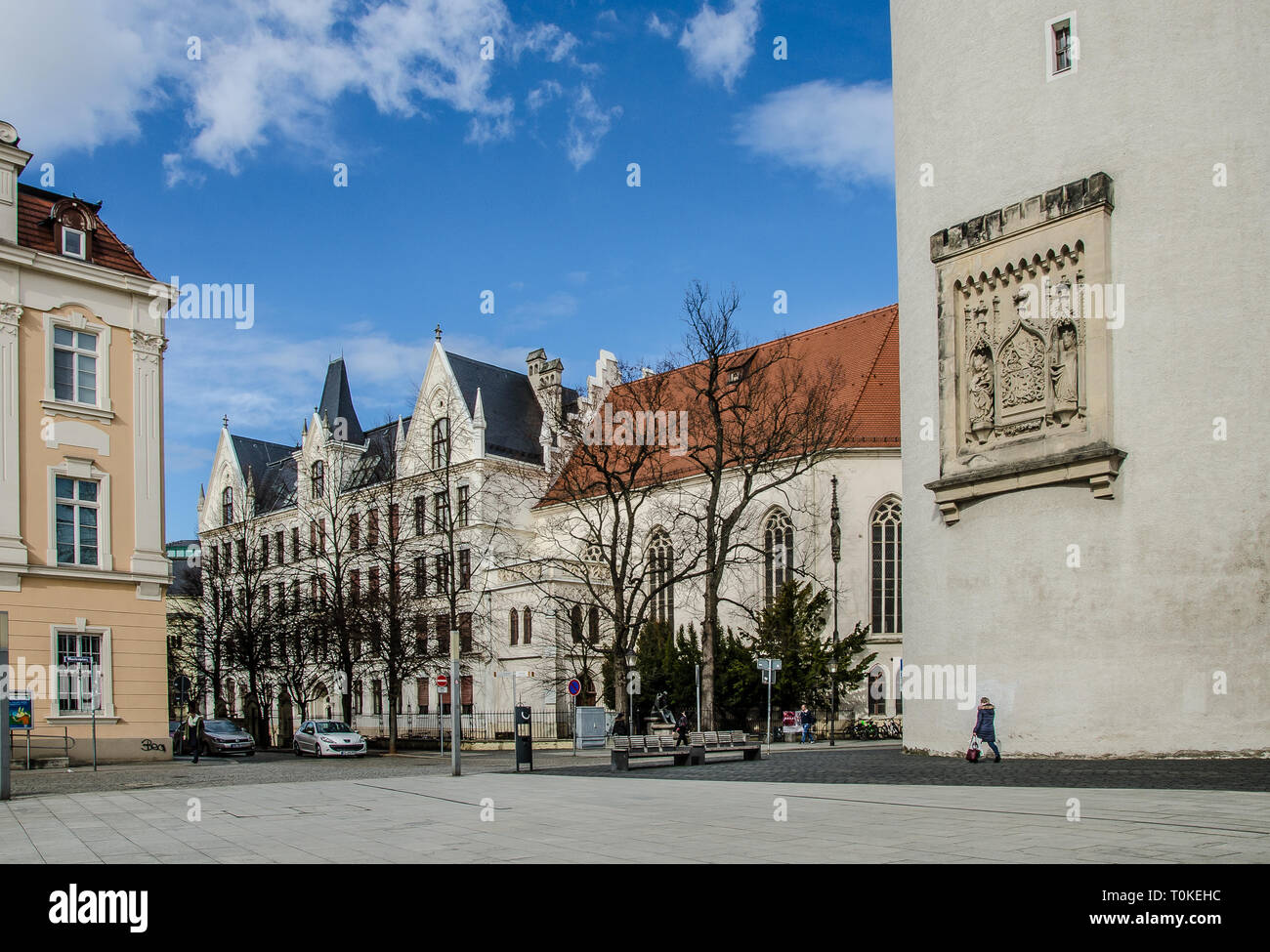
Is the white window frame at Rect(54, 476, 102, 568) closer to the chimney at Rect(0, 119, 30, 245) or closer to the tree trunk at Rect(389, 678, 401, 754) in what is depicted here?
the chimney at Rect(0, 119, 30, 245)

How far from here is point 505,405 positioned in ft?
212

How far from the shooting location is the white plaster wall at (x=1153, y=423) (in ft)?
70.6

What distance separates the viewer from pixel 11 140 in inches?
1156

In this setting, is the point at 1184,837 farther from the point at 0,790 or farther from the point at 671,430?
the point at 671,430

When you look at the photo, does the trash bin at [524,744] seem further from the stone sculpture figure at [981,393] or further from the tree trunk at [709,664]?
the stone sculpture figure at [981,393]

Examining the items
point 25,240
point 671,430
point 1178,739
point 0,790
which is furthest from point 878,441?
point 0,790

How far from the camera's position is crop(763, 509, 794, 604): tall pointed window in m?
48.5

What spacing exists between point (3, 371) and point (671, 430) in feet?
86.3

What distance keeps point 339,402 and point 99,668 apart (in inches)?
1879

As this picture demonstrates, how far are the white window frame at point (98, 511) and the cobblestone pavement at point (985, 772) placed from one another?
12.8 m

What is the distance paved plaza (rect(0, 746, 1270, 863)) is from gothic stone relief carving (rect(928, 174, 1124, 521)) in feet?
20.2

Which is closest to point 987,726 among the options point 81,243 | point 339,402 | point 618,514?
point 618,514

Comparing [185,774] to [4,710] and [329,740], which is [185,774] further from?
[329,740]

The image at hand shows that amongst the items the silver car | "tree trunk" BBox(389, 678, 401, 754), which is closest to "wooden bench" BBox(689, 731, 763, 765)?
the silver car
